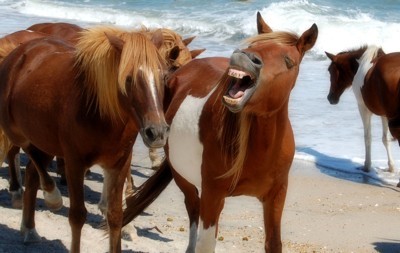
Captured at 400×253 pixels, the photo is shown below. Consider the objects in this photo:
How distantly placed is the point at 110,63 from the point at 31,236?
194 centimetres

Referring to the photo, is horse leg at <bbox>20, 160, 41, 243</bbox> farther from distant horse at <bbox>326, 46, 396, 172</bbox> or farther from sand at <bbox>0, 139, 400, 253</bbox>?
distant horse at <bbox>326, 46, 396, 172</bbox>

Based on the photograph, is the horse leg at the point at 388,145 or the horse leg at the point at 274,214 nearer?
the horse leg at the point at 274,214

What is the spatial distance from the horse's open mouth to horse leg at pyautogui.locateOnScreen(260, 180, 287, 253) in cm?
82

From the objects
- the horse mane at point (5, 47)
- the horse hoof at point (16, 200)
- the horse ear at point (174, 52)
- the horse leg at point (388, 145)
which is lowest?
the horse leg at point (388, 145)

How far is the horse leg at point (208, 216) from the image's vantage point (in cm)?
446

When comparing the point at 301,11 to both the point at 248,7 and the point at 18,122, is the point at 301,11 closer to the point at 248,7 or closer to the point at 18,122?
the point at 248,7

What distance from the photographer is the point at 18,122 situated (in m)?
5.59

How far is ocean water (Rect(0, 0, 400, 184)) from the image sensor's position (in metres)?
10.7

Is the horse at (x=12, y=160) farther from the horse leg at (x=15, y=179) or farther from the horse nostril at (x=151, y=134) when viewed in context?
the horse nostril at (x=151, y=134)

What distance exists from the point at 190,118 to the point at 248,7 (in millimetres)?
23586

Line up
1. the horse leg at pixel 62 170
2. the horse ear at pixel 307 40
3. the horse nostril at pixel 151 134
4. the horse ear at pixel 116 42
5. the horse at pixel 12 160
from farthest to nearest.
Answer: the horse leg at pixel 62 170 → the horse at pixel 12 160 → the horse ear at pixel 116 42 → the horse nostril at pixel 151 134 → the horse ear at pixel 307 40

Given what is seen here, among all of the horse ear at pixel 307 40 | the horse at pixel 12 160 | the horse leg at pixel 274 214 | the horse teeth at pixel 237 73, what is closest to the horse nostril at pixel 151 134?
the horse teeth at pixel 237 73

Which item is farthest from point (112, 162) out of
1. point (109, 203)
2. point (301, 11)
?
point (301, 11)

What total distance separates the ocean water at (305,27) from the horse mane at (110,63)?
17.3 feet
